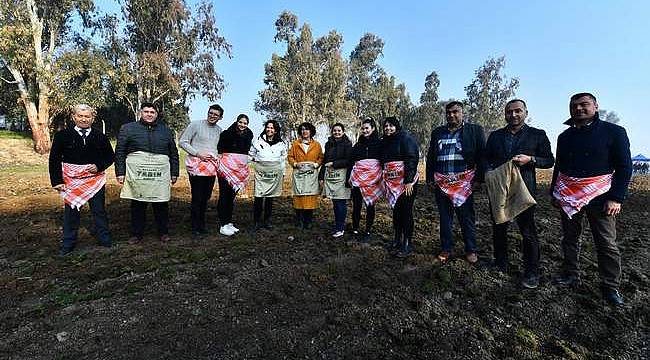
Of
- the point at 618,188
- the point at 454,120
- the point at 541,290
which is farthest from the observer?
the point at 454,120

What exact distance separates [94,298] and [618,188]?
4600 mm

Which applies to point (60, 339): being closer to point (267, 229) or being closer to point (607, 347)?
point (267, 229)

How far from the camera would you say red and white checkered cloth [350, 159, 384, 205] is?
180 inches

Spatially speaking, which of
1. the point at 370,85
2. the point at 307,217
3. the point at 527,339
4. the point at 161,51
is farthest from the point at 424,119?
the point at 527,339

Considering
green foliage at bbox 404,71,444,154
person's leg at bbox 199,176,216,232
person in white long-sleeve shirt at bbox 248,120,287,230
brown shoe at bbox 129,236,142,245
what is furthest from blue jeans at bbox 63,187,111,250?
green foliage at bbox 404,71,444,154

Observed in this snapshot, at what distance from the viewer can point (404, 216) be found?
420 centimetres

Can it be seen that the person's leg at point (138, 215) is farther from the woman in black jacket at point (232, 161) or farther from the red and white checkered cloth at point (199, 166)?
the woman in black jacket at point (232, 161)

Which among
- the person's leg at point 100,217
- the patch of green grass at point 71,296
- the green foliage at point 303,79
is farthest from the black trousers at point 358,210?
the green foliage at point 303,79

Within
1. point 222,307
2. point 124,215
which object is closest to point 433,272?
point 222,307

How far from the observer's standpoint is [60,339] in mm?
2410

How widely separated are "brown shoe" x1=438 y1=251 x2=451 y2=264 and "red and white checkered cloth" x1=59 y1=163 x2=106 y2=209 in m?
4.04

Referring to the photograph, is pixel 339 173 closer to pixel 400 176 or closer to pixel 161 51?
pixel 400 176

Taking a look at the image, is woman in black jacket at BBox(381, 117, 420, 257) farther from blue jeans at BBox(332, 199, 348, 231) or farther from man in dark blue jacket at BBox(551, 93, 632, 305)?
man in dark blue jacket at BBox(551, 93, 632, 305)

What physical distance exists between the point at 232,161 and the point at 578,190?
3997 mm
